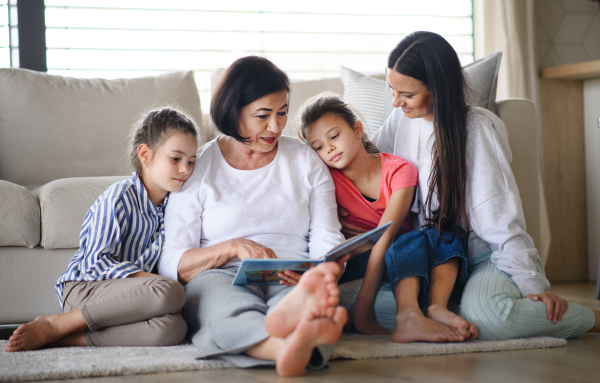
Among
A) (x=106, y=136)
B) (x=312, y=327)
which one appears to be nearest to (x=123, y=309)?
(x=312, y=327)

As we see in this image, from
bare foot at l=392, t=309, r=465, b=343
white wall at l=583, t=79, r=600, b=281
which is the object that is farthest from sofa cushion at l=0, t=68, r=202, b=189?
white wall at l=583, t=79, r=600, b=281

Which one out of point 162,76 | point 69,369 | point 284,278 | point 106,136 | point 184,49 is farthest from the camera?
point 184,49

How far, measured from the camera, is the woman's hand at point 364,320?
1.44 m

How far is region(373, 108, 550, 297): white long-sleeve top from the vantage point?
55.6 inches

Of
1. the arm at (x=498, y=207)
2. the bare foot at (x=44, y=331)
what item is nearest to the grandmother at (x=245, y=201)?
the bare foot at (x=44, y=331)

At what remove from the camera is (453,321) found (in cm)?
132

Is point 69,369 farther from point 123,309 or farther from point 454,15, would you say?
point 454,15

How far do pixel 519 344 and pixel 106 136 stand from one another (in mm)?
1739

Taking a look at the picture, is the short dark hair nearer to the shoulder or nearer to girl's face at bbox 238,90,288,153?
girl's face at bbox 238,90,288,153

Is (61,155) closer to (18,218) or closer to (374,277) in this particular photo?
(18,218)

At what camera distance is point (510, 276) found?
1422 mm

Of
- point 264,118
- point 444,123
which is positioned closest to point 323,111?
point 264,118

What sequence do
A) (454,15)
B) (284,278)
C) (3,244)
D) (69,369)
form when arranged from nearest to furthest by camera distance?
(69,369)
(284,278)
(3,244)
(454,15)

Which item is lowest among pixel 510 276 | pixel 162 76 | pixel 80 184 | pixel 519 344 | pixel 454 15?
pixel 519 344
